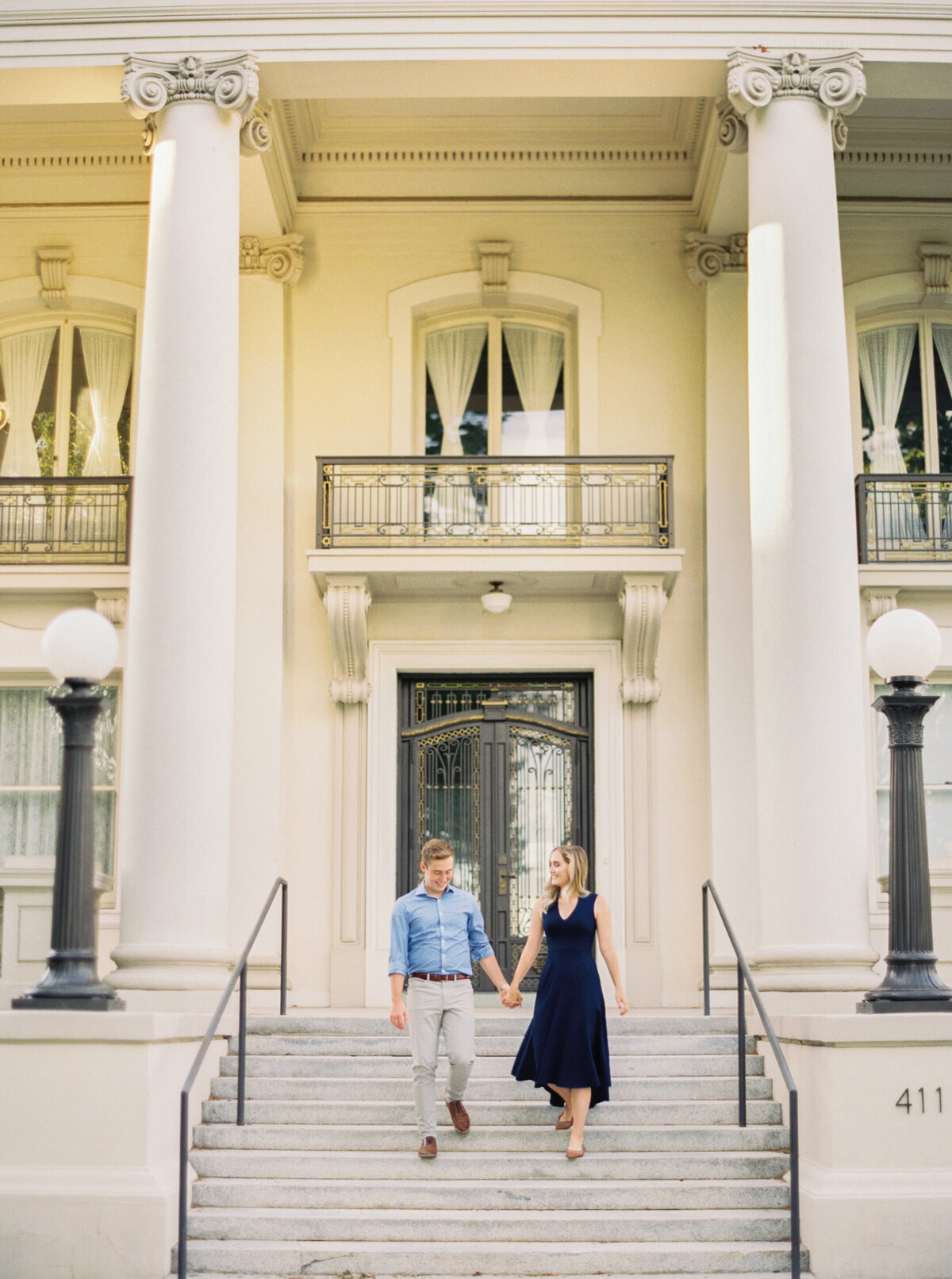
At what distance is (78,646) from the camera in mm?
8742

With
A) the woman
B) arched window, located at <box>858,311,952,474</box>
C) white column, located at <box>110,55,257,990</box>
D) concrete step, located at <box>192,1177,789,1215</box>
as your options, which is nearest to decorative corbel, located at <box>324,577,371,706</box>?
white column, located at <box>110,55,257,990</box>

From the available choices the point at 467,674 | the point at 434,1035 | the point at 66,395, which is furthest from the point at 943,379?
the point at 434,1035

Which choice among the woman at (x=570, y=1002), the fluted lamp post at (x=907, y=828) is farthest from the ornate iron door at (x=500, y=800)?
the fluted lamp post at (x=907, y=828)

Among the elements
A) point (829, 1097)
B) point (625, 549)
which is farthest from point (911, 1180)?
point (625, 549)

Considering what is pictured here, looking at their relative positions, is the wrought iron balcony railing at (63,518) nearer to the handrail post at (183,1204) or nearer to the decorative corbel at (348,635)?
the decorative corbel at (348,635)

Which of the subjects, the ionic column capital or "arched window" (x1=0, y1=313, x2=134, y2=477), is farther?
"arched window" (x1=0, y1=313, x2=134, y2=477)

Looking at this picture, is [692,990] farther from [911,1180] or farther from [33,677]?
[33,677]

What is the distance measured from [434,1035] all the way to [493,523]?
6.30 metres

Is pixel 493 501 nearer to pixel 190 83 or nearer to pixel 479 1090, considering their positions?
pixel 190 83

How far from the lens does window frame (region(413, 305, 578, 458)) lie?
15.0m

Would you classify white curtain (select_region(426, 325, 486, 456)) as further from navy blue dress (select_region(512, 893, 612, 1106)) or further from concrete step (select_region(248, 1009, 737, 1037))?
navy blue dress (select_region(512, 893, 612, 1106))

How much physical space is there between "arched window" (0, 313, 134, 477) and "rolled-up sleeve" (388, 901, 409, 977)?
293 inches

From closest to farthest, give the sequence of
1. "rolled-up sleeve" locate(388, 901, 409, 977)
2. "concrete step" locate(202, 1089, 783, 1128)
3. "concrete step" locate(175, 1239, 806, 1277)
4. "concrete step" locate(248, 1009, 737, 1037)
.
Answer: "concrete step" locate(175, 1239, 806, 1277) → "rolled-up sleeve" locate(388, 901, 409, 977) → "concrete step" locate(202, 1089, 783, 1128) → "concrete step" locate(248, 1009, 737, 1037)

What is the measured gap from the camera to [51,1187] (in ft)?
27.1
